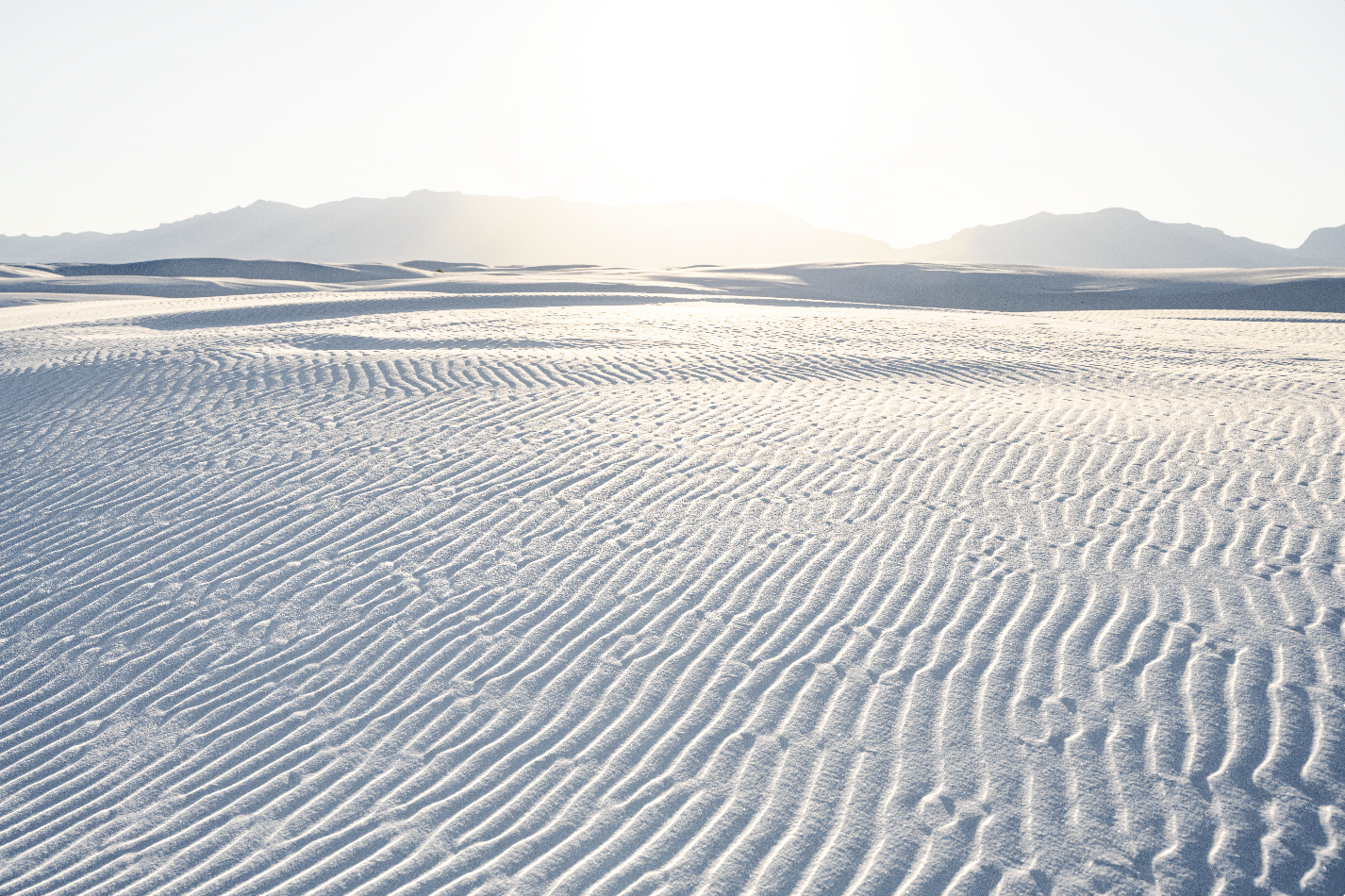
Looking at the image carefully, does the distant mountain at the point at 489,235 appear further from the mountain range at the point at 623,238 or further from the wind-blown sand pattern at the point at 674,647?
the wind-blown sand pattern at the point at 674,647

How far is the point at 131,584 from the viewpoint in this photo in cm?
472

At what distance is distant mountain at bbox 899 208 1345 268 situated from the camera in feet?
445

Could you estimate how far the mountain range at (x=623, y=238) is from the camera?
13950cm

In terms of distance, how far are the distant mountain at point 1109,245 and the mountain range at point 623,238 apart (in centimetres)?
23

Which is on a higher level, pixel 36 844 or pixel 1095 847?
pixel 1095 847

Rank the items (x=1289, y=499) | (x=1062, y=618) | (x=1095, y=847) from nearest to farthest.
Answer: (x=1095, y=847)
(x=1062, y=618)
(x=1289, y=499)

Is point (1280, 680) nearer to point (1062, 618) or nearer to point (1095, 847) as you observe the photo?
Result: point (1062, 618)

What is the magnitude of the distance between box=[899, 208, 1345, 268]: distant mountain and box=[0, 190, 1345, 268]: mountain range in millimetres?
227

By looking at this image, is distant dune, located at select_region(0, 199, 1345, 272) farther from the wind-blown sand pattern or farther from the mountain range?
the wind-blown sand pattern

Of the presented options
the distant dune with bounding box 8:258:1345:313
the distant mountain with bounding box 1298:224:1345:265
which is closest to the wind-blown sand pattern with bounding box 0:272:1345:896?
the distant dune with bounding box 8:258:1345:313

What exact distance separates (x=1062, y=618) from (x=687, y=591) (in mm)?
1740

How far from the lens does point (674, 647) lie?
154 inches

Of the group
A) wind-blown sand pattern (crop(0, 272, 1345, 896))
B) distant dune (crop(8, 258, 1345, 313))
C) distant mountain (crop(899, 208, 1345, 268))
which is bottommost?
wind-blown sand pattern (crop(0, 272, 1345, 896))

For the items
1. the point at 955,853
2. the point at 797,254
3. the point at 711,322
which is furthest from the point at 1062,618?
the point at 797,254
